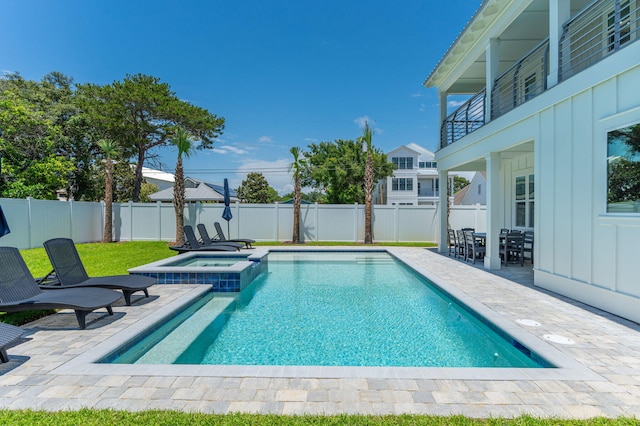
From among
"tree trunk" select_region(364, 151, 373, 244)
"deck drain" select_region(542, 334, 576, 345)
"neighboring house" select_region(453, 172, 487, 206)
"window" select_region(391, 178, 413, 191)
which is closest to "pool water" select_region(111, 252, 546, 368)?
"deck drain" select_region(542, 334, 576, 345)

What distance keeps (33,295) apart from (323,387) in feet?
14.7

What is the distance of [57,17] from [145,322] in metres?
19.8

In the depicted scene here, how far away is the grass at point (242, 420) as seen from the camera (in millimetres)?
2395

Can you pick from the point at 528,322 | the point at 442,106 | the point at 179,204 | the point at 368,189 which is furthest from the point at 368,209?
the point at 528,322

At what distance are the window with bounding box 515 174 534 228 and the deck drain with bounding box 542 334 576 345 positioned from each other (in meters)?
7.94

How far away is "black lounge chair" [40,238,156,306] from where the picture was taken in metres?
5.42

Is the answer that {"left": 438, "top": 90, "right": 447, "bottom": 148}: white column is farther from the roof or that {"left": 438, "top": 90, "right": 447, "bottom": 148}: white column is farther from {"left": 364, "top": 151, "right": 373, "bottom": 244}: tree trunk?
the roof

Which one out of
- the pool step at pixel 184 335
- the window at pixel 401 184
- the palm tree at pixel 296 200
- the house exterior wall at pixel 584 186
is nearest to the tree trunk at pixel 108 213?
the palm tree at pixel 296 200

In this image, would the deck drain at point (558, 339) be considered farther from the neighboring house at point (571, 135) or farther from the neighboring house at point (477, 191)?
the neighboring house at point (477, 191)

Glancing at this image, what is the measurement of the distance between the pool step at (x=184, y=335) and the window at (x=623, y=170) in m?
6.69

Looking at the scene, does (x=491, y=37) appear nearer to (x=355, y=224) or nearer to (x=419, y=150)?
(x=355, y=224)

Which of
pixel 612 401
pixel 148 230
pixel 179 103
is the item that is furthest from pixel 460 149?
pixel 179 103

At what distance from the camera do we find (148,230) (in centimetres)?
1711

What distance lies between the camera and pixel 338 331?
514cm
